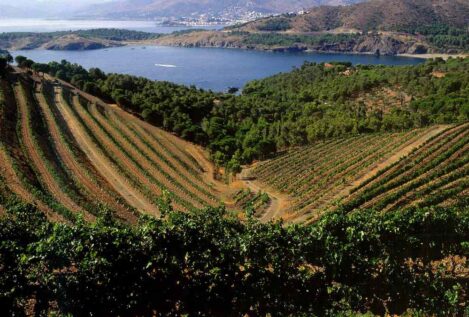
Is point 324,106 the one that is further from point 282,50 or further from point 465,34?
point 465,34

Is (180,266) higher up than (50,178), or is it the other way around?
(180,266)

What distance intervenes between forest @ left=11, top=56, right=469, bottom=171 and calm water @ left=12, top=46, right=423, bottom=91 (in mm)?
42048

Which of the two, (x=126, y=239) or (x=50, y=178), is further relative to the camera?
(x=50, y=178)

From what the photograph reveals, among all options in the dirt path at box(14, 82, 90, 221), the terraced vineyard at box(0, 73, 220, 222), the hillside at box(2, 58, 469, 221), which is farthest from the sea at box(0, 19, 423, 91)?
the dirt path at box(14, 82, 90, 221)

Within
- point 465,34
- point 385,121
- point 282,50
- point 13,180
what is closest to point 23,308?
point 13,180

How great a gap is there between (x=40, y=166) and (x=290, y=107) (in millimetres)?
46931

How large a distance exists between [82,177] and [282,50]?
171 metres

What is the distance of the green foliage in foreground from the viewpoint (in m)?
12.6

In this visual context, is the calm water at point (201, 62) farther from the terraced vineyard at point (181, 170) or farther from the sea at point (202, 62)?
the terraced vineyard at point (181, 170)

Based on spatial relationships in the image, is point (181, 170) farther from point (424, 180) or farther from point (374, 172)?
point (424, 180)

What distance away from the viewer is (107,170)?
39.4 metres

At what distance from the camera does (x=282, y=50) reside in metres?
196

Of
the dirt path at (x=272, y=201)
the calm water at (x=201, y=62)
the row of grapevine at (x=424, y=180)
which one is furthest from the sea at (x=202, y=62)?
the row of grapevine at (x=424, y=180)

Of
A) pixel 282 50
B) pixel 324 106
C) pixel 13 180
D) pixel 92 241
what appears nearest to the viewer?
pixel 92 241
